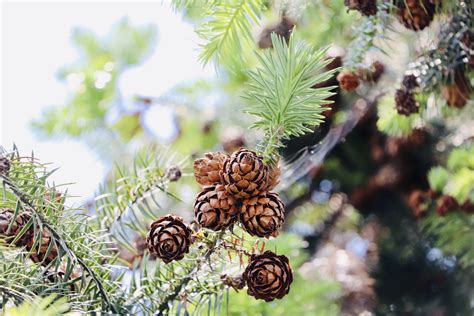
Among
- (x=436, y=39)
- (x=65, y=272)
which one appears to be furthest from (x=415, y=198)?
(x=65, y=272)

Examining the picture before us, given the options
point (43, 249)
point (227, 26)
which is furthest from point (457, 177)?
point (43, 249)

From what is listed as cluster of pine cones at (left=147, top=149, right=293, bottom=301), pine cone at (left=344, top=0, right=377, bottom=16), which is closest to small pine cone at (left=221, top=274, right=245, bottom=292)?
cluster of pine cones at (left=147, top=149, right=293, bottom=301)

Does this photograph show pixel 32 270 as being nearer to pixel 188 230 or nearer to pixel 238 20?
pixel 188 230

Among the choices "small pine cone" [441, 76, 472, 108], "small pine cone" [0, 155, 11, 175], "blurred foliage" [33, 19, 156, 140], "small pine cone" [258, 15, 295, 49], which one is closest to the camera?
"small pine cone" [0, 155, 11, 175]

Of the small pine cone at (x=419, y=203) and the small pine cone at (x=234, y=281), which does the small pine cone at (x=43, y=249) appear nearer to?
the small pine cone at (x=234, y=281)

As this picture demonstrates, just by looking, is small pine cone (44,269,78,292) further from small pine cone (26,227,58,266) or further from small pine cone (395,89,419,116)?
small pine cone (395,89,419,116)
